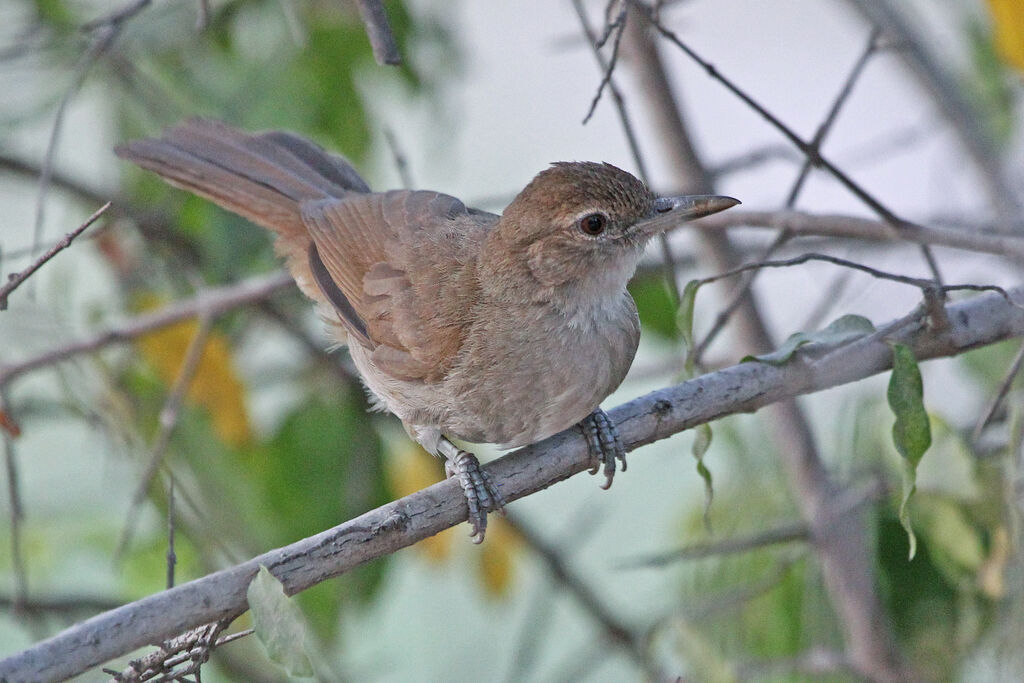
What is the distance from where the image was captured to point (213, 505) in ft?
11.5

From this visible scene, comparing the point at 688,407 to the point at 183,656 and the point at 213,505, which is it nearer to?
the point at 183,656

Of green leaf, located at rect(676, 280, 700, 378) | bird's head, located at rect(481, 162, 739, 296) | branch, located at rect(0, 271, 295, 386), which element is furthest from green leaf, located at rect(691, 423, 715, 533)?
branch, located at rect(0, 271, 295, 386)

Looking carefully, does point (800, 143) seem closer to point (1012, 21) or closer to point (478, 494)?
point (1012, 21)

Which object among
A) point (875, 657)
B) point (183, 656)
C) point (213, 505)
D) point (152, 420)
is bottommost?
point (875, 657)

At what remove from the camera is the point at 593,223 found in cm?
296

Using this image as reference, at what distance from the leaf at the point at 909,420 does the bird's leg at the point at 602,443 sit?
0.68 meters

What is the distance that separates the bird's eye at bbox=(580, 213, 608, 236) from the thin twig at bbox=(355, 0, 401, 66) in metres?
0.99

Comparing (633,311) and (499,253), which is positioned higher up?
(499,253)

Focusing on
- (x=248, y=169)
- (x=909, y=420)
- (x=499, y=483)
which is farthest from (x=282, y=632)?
(x=248, y=169)

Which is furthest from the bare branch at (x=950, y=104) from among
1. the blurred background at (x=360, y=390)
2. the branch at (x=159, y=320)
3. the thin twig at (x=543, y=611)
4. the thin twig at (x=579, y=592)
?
the branch at (x=159, y=320)

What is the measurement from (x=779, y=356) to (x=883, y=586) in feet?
4.15

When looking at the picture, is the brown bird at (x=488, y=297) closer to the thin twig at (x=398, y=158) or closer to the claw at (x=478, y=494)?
the claw at (x=478, y=494)

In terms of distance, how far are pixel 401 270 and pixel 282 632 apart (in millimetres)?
1568

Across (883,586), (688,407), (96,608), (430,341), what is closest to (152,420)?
(96,608)
